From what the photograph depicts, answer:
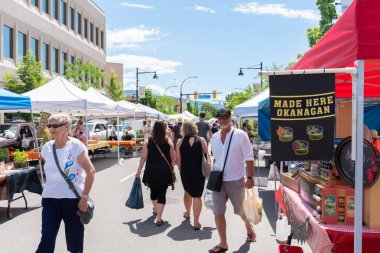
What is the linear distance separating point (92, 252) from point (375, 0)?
15.1 feet

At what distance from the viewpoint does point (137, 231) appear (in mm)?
6621

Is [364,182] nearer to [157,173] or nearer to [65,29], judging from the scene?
[157,173]

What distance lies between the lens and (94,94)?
16672 millimetres

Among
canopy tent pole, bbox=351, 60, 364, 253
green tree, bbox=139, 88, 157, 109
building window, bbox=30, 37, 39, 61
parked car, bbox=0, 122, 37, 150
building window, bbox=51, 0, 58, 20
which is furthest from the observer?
green tree, bbox=139, 88, 157, 109

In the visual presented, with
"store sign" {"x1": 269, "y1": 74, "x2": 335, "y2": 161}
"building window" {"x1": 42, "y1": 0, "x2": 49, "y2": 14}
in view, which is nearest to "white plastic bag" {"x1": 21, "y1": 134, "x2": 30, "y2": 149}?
"store sign" {"x1": 269, "y1": 74, "x2": 335, "y2": 161}

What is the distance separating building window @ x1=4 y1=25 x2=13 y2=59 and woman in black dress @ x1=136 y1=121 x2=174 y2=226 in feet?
84.5

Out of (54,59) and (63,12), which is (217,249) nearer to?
(54,59)

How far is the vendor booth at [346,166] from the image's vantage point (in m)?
2.81

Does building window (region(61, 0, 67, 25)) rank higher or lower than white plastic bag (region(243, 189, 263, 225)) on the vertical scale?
higher

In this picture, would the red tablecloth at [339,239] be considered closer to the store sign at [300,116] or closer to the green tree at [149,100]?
the store sign at [300,116]

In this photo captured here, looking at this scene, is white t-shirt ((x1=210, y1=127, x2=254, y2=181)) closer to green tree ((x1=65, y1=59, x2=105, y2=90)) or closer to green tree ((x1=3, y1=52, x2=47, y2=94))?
green tree ((x1=3, y1=52, x2=47, y2=94))

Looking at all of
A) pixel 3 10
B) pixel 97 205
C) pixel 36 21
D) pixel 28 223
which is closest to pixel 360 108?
pixel 28 223

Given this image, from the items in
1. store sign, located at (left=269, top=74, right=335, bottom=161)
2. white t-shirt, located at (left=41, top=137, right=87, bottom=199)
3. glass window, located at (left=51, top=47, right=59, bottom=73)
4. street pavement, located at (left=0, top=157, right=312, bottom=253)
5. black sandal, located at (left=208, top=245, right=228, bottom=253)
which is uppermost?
glass window, located at (left=51, top=47, right=59, bottom=73)

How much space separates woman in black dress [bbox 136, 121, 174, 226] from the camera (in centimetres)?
688
